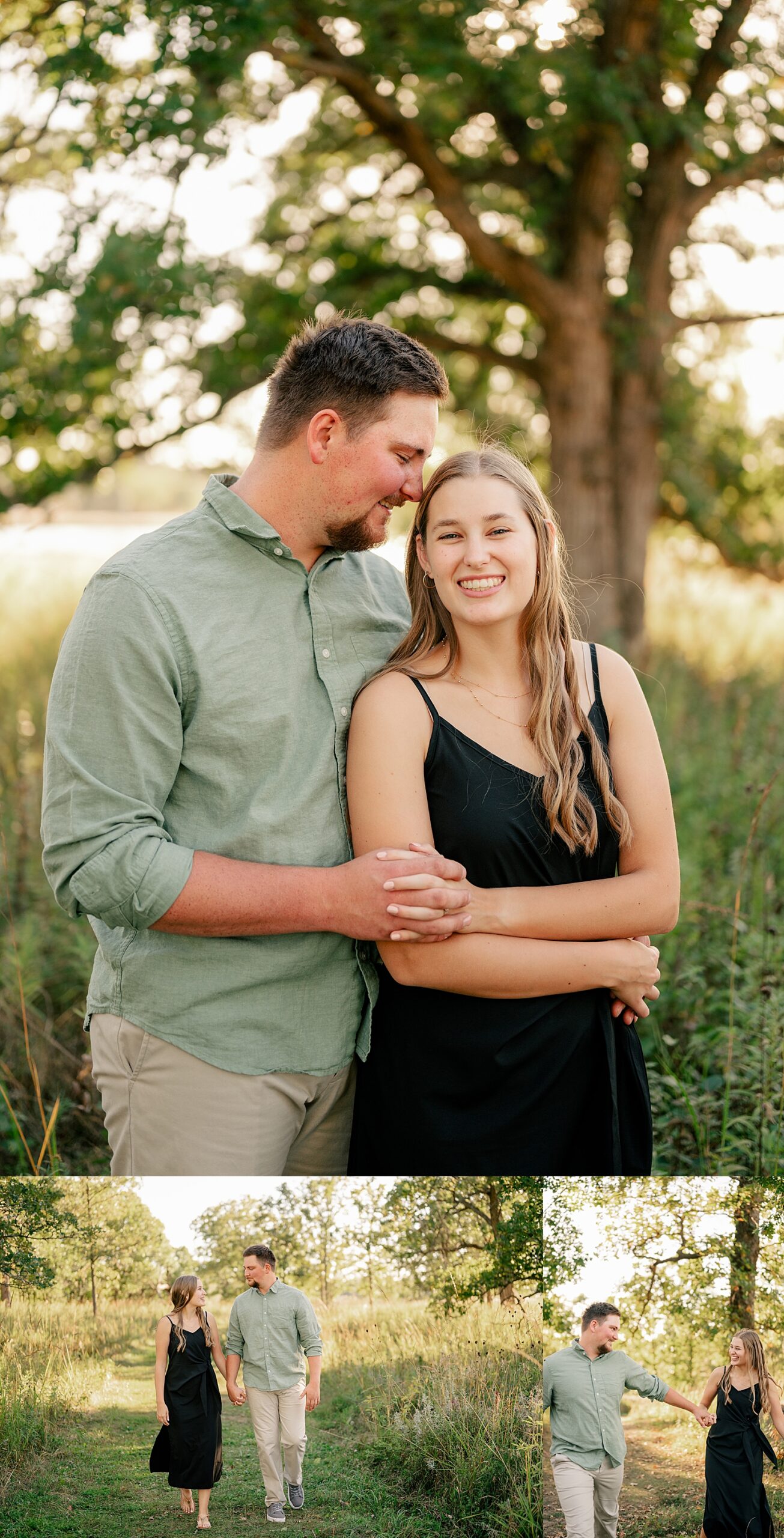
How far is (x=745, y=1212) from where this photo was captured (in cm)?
220

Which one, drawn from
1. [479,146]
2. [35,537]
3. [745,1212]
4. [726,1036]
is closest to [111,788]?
[745,1212]

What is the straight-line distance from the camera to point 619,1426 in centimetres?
212

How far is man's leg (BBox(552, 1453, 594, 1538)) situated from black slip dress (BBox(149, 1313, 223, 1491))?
558mm

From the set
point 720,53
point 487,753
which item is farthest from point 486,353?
point 487,753

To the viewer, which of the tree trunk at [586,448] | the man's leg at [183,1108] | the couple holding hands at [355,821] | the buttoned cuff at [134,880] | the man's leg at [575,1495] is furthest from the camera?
the tree trunk at [586,448]

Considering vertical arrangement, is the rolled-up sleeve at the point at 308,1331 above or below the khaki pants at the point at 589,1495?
above

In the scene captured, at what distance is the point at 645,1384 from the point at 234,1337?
699mm

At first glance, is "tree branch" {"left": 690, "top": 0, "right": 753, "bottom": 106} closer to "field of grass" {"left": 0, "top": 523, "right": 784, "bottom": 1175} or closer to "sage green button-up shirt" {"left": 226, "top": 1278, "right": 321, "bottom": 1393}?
"field of grass" {"left": 0, "top": 523, "right": 784, "bottom": 1175}

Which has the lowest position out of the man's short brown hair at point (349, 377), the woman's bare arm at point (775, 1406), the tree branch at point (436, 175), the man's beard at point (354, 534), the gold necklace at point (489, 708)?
the woman's bare arm at point (775, 1406)

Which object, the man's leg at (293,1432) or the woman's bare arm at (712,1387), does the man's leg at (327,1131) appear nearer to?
the man's leg at (293,1432)

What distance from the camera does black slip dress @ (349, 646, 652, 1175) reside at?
8.63ft

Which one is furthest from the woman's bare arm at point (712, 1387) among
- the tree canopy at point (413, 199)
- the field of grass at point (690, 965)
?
the tree canopy at point (413, 199)

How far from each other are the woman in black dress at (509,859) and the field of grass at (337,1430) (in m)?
0.50

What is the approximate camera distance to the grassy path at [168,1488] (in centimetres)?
208
